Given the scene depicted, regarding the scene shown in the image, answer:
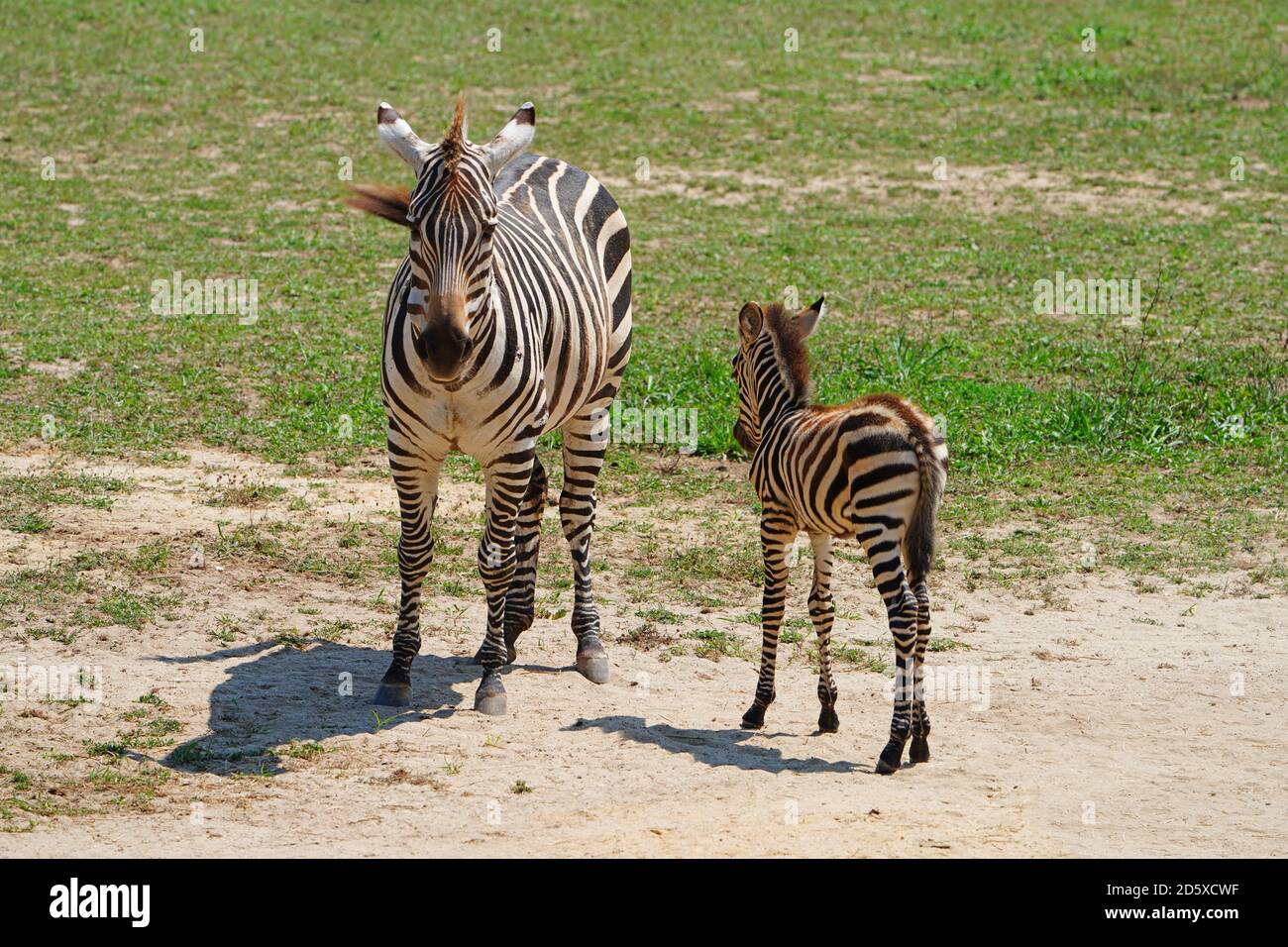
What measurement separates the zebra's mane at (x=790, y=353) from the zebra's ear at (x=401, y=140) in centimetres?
208

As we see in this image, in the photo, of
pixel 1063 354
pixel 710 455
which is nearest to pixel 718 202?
pixel 1063 354

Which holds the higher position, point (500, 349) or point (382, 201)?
point (382, 201)

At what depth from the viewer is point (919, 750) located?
7379 millimetres

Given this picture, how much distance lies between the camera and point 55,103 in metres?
21.1

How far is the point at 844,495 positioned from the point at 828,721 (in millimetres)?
1263

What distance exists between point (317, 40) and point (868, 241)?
36.4ft

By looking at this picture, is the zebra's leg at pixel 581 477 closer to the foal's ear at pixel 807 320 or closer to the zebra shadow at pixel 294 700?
the zebra shadow at pixel 294 700

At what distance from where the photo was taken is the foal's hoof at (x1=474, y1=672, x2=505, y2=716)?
796cm

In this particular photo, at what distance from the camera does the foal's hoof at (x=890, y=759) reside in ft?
23.6

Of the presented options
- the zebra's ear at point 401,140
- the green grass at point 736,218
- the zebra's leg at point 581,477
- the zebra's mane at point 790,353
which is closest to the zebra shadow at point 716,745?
the zebra's leg at point 581,477

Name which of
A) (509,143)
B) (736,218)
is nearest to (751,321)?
(509,143)

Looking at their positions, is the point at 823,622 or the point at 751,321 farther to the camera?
the point at 751,321

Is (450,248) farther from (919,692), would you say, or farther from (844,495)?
(919,692)

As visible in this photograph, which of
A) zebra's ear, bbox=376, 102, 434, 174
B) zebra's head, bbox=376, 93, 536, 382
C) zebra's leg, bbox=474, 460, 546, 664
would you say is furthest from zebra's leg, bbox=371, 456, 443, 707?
zebra's ear, bbox=376, 102, 434, 174
